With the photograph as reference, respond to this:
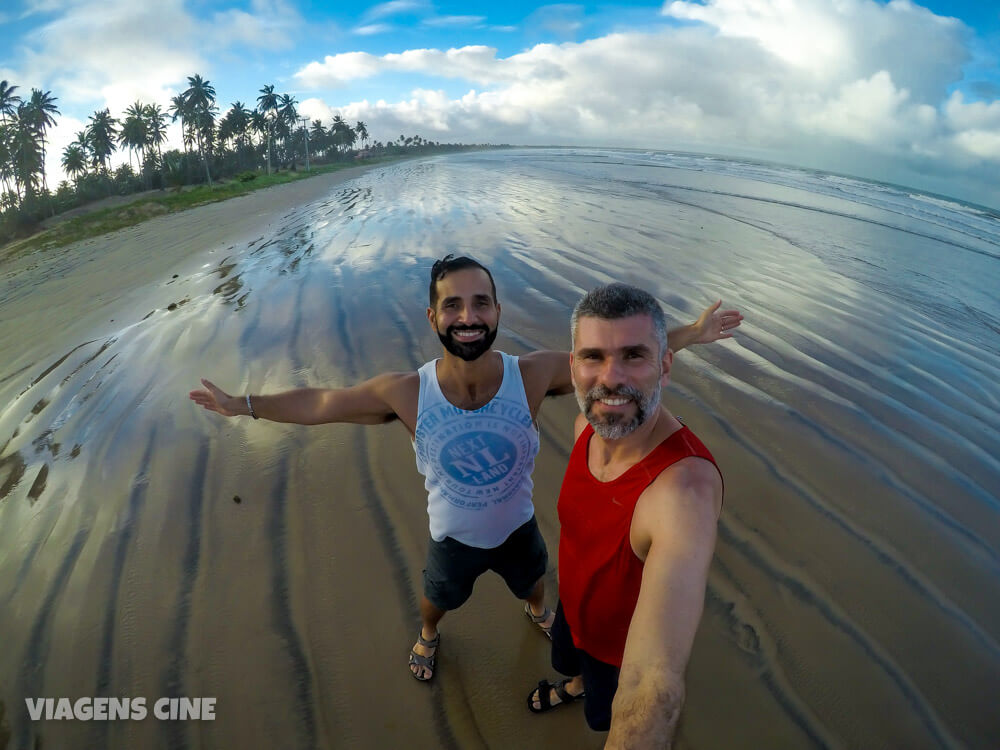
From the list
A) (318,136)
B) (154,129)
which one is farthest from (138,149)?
(318,136)

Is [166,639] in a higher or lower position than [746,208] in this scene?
lower

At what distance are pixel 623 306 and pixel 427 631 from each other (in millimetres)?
2181

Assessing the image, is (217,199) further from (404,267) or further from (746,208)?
(746,208)

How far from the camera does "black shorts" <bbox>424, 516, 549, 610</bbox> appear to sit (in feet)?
8.21

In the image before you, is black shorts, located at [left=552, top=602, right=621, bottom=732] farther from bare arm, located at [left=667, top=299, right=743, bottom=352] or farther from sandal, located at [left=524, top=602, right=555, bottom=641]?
bare arm, located at [left=667, top=299, right=743, bottom=352]

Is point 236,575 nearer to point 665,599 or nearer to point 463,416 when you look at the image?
point 463,416

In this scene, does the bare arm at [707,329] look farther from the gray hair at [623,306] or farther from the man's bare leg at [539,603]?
the man's bare leg at [539,603]

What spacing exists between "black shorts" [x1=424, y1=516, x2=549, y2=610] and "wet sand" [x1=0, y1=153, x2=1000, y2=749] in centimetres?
53

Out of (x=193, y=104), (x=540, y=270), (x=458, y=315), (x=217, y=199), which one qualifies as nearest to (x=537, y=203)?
(x=540, y=270)

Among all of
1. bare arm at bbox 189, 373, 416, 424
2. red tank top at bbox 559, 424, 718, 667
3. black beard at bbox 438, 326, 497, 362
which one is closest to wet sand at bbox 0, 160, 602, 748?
red tank top at bbox 559, 424, 718, 667

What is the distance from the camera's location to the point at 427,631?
9.14ft

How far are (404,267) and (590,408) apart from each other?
8538 millimetres

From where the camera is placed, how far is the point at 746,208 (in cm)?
1905

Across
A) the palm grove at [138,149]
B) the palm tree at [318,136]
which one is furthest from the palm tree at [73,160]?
the palm tree at [318,136]
